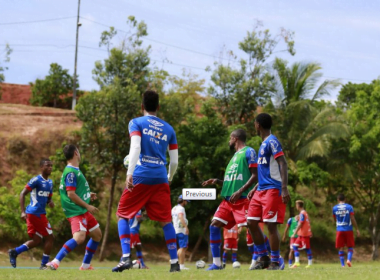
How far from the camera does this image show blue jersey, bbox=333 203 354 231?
19.7 m

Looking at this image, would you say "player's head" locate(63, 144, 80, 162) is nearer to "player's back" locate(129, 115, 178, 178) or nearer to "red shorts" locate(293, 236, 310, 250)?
"player's back" locate(129, 115, 178, 178)

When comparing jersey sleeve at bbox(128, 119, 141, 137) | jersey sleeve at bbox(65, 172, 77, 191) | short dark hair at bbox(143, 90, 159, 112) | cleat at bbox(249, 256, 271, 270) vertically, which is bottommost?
cleat at bbox(249, 256, 271, 270)

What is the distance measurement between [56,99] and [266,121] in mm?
53046

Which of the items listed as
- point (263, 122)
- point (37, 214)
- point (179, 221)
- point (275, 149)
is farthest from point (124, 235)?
point (179, 221)

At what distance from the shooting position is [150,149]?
8852mm

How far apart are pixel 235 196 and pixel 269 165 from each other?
0.97 metres

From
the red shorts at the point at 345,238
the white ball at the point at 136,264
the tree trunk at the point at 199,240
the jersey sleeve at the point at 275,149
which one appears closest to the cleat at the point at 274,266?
the jersey sleeve at the point at 275,149

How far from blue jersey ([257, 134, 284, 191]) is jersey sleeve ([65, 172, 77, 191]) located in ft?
11.5

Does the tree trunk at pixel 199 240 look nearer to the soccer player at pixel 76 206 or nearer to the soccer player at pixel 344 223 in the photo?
the soccer player at pixel 344 223

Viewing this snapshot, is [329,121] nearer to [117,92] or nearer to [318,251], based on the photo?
[318,251]

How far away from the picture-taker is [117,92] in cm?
3162

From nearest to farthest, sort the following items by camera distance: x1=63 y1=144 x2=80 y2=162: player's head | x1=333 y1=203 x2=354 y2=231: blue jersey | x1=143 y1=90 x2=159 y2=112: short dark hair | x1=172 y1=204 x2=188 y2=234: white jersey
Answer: x1=143 y1=90 x2=159 y2=112: short dark hair, x1=63 y1=144 x2=80 y2=162: player's head, x1=172 y1=204 x2=188 y2=234: white jersey, x1=333 y1=203 x2=354 y2=231: blue jersey

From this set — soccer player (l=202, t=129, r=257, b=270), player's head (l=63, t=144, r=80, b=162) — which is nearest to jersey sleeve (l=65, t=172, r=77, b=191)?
player's head (l=63, t=144, r=80, b=162)

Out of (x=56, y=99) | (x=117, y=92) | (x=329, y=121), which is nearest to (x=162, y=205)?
(x=117, y=92)
